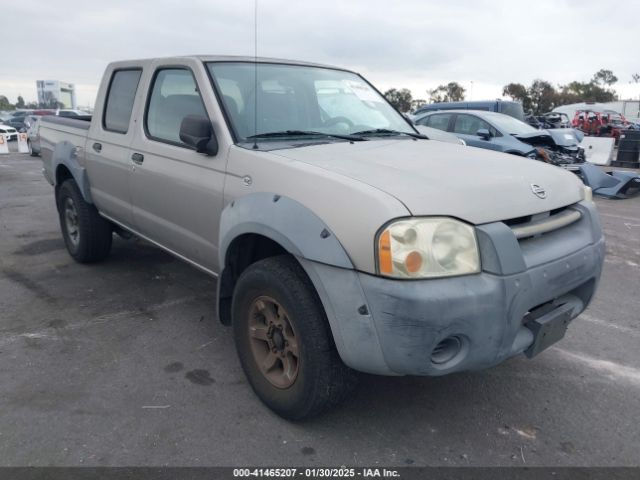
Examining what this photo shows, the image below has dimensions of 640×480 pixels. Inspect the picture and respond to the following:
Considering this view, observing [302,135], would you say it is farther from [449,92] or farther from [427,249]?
[449,92]

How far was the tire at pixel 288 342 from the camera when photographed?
8.04ft

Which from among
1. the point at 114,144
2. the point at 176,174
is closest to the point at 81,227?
the point at 114,144

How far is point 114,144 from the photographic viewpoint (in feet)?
14.1

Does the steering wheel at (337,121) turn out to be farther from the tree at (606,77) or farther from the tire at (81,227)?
the tree at (606,77)

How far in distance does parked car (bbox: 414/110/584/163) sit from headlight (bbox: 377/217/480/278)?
8.46 metres

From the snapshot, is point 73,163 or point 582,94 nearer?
point 73,163

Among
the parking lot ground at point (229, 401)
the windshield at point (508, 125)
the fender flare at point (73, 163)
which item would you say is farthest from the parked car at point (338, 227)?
the windshield at point (508, 125)

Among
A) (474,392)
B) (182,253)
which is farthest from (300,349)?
(182,253)

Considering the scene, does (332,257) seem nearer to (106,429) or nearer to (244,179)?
(244,179)

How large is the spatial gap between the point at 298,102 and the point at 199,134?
2.78ft

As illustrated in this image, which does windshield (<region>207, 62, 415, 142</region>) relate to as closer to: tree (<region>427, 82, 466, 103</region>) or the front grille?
the front grille

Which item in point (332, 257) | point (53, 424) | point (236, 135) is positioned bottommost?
point (53, 424)

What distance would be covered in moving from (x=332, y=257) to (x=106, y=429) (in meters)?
1.51

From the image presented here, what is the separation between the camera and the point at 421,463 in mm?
2500
